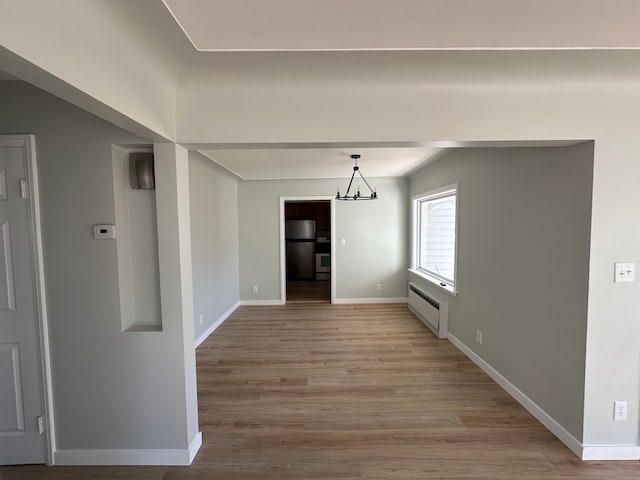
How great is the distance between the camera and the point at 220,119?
172 centimetres

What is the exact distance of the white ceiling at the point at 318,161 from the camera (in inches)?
130

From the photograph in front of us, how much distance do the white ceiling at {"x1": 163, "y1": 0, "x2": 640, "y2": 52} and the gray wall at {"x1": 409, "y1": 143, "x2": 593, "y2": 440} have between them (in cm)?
81

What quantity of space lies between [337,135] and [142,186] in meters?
1.24

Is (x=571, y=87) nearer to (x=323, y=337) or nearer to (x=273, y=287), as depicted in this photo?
(x=323, y=337)

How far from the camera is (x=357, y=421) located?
2.24 m

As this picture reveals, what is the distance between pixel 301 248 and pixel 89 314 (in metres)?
5.94

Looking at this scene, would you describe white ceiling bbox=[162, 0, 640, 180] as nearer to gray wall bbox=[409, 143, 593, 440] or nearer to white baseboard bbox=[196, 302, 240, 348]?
gray wall bbox=[409, 143, 593, 440]

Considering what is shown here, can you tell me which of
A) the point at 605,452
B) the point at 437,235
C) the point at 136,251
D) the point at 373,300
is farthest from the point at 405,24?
the point at 373,300

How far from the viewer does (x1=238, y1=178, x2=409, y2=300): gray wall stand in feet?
17.5

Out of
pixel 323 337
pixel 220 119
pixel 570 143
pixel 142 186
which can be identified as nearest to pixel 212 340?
pixel 323 337

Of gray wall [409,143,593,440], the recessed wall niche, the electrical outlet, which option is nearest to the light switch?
gray wall [409,143,593,440]

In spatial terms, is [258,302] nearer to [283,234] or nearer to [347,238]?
[283,234]

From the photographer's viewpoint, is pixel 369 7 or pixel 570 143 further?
pixel 570 143

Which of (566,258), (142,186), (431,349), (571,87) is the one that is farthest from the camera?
(431,349)
